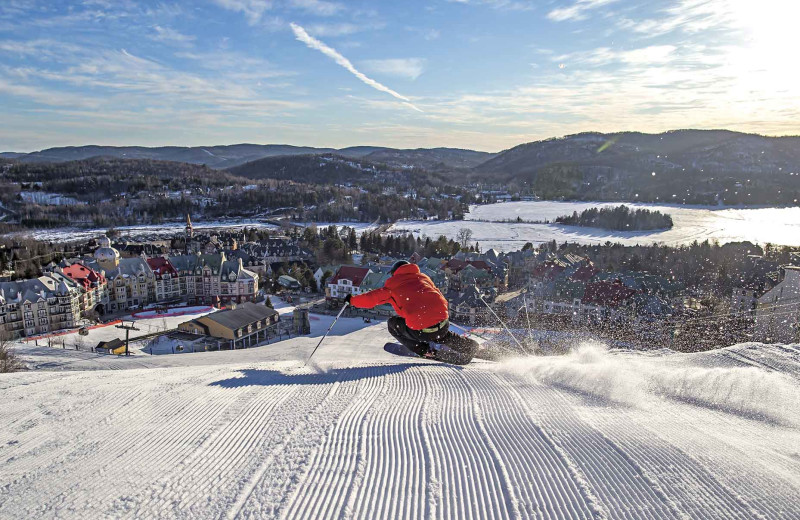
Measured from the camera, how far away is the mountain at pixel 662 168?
7925 cm

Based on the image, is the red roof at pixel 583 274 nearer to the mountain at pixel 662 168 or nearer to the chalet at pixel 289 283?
the chalet at pixel 289 283

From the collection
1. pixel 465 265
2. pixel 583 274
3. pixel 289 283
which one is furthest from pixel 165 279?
pixel 583 274

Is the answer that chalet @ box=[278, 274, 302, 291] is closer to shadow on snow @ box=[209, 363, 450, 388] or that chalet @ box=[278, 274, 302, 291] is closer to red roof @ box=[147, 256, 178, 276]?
red roof @ box=[147, 256, 178, 276]

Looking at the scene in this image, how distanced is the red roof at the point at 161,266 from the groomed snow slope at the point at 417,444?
23.3 meters

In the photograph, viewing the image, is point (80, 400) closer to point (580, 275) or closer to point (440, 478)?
point (440, 478)

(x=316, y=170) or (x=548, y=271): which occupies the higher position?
(x=316, y=170)

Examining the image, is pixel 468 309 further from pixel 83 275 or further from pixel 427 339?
pixel 83 275

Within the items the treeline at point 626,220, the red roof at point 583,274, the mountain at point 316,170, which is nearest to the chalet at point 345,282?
the red roof at point 583,274

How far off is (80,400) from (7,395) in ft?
2.86

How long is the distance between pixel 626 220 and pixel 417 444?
201 ft

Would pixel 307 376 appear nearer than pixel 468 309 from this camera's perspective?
Yes

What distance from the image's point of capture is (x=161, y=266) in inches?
1064

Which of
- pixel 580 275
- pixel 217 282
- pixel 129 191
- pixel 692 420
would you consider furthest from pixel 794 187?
pixel 129 191

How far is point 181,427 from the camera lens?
378 cm
